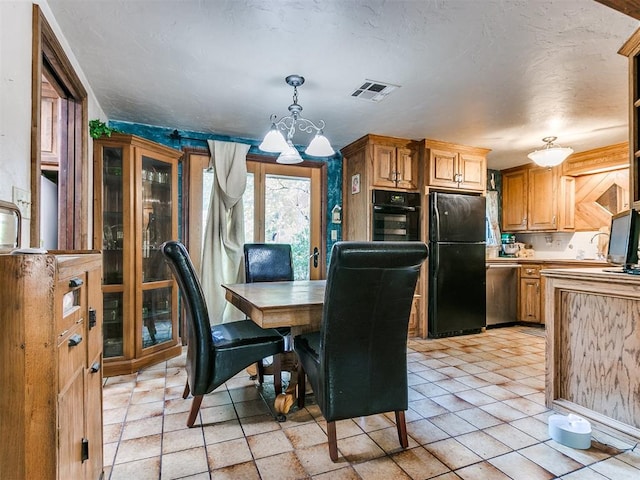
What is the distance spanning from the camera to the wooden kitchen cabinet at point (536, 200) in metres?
4.74

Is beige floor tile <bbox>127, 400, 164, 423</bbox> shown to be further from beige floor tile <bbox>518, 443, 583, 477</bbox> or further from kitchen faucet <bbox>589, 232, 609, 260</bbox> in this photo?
kitchen faucet <bbox>589, 232, 609, 260</bbox>

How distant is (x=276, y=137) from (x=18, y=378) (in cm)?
202

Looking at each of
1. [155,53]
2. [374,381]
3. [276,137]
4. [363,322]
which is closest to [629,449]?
[374,381]

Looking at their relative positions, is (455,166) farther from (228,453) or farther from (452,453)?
(228,453)


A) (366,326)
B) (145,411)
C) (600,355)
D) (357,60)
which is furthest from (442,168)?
(145,411)

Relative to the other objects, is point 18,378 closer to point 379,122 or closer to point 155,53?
point 155,53

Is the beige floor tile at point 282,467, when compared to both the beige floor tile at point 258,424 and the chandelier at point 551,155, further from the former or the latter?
the chandelier at point 551,155

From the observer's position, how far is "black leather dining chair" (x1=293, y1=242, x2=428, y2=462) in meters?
1.56

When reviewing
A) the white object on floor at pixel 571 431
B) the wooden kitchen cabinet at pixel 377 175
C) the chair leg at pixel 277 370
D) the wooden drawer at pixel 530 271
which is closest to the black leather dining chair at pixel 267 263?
the wooden kitchen cabinet at pixel 377 175

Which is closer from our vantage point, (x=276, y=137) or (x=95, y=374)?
(x=95, y=374)

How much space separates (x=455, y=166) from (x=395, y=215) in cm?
98

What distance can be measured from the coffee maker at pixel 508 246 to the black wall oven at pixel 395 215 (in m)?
2.12

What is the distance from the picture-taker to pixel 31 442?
82 centimetres

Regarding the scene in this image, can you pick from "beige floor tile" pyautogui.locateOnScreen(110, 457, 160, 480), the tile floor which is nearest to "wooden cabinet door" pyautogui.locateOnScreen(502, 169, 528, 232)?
the tile floor
